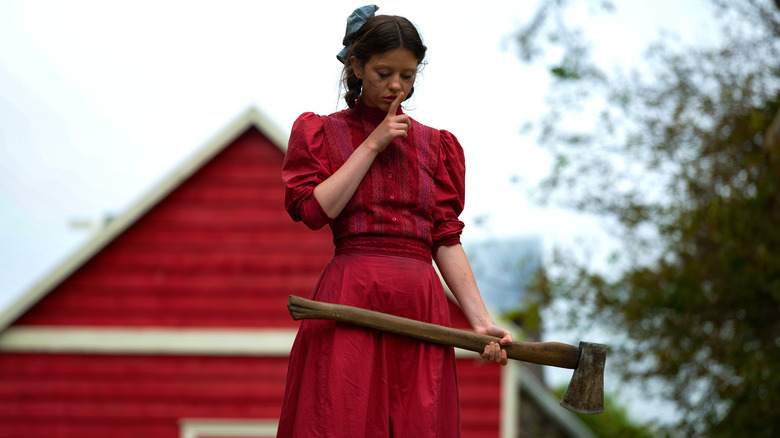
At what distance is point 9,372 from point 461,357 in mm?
4468

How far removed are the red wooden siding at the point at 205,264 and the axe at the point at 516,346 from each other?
6238mm

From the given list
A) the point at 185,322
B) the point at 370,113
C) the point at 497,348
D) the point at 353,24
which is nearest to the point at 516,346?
the point at 497,348

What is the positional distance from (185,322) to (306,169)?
658 cm

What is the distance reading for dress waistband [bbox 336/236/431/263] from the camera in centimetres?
227

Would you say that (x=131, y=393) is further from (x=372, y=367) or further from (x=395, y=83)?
(x=395, y=83)

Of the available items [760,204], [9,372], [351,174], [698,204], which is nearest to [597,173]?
[698,204]

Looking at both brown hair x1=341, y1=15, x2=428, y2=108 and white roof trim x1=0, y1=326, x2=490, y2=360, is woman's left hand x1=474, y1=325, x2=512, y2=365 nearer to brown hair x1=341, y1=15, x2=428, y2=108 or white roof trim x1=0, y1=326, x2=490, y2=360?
brown hair x1=341, y1=15, x2=428, y2=108

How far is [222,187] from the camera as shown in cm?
887

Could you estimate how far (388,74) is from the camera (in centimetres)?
227

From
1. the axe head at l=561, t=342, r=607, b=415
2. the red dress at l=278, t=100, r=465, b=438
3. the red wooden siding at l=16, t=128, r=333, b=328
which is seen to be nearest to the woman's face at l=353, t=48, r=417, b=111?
the red dress at l=278, t=100, r=465, b=438

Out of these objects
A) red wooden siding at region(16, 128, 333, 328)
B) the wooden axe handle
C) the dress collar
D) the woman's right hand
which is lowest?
the wooden axe handle

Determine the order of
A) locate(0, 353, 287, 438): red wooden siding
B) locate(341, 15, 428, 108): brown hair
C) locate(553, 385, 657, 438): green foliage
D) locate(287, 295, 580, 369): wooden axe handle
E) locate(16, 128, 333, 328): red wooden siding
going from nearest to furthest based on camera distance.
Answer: locate(287, 295, 580, 369): wooden axe handle → locate(341, 15, 428, 108): brown hair → locate(0, 353, 287, 438): red wooden siding → locate(16, 128, 333, 328): red wooden siding → locate(553, 385, 657, 438): green foliage

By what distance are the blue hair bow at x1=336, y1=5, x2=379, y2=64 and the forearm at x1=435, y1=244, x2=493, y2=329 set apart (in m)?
0.61

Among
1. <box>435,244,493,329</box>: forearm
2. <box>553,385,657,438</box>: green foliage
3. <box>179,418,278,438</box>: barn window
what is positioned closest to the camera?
<box>435,244,493,329</box>: forearm
